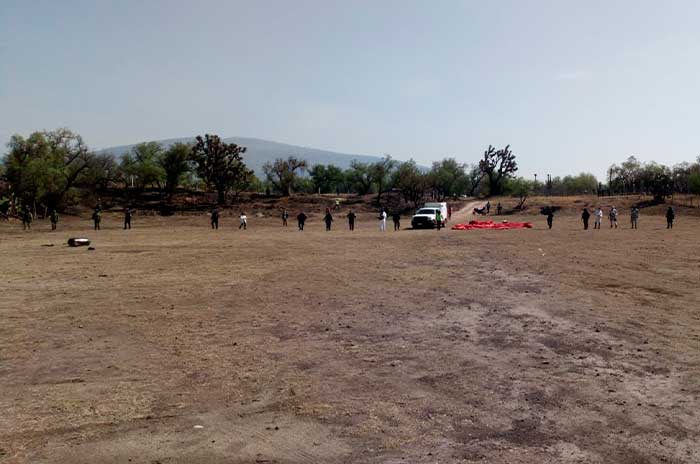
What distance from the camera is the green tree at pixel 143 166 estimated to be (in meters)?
68.8

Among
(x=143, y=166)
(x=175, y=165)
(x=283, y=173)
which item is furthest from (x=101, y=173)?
(x=283, y=173)

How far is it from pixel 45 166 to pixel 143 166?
15.8 metres

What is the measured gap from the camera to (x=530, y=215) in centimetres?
6200

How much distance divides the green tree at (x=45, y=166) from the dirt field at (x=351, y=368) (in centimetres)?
4130

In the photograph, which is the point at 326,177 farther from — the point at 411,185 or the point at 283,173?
the point at 411,185

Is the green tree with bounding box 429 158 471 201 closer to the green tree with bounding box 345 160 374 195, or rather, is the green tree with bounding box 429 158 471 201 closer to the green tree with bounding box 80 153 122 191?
the green tree with bounding box 345 160 374 195

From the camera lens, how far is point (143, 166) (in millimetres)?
68688

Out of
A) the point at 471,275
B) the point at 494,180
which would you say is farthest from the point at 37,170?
the point at 494,180

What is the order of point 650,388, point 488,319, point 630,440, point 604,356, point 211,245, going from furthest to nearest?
point 211,245 < point 488,319 < point 604,356 < point 650,388 < point 630,440

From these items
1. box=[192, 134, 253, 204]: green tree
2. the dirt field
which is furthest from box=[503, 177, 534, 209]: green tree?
the dirt field

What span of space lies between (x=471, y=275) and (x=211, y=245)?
1544cm

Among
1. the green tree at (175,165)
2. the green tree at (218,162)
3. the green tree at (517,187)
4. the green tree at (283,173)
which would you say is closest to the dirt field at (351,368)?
the green tree at (218,162)

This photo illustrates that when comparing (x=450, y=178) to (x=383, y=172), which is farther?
(x=450, y=178)

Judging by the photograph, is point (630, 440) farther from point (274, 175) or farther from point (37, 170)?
point (274, 175)
